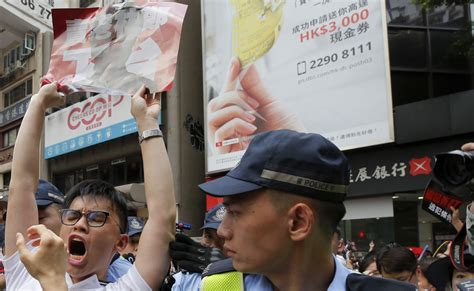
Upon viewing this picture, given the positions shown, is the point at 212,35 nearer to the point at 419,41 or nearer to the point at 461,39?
the point at 419,41

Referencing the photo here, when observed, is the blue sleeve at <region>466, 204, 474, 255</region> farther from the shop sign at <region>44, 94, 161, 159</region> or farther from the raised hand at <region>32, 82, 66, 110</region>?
the shop sign at <region>44, 94, 161, 159</region>

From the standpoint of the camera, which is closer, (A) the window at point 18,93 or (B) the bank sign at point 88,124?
(B) the bank sign at point 88,124

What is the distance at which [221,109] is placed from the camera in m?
13.7

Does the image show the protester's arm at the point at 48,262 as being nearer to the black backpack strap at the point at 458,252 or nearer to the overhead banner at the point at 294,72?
the black backpack strap at the point at 458,252

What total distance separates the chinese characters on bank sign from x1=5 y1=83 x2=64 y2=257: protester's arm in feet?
0.62

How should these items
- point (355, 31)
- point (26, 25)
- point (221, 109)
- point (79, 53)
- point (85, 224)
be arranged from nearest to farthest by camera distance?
point (85, 224), point (79, 53), point (355, 31), point (221, 109), point (26, 25)

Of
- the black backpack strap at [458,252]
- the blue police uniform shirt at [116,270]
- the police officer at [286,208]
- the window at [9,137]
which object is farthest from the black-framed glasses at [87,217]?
the window at [9,137]

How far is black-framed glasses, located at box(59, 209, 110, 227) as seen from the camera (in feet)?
6.65

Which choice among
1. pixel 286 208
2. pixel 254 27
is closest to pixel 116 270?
pixel 286 208

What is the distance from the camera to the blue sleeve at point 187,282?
1.78m

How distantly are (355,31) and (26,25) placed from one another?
1371cm

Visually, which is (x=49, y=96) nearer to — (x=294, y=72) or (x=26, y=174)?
(x=26, y=174)

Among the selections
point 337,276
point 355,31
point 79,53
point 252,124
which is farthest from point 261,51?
point 337,276

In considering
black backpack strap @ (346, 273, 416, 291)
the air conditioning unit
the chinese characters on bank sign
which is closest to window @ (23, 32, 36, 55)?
the air conditioning unit
